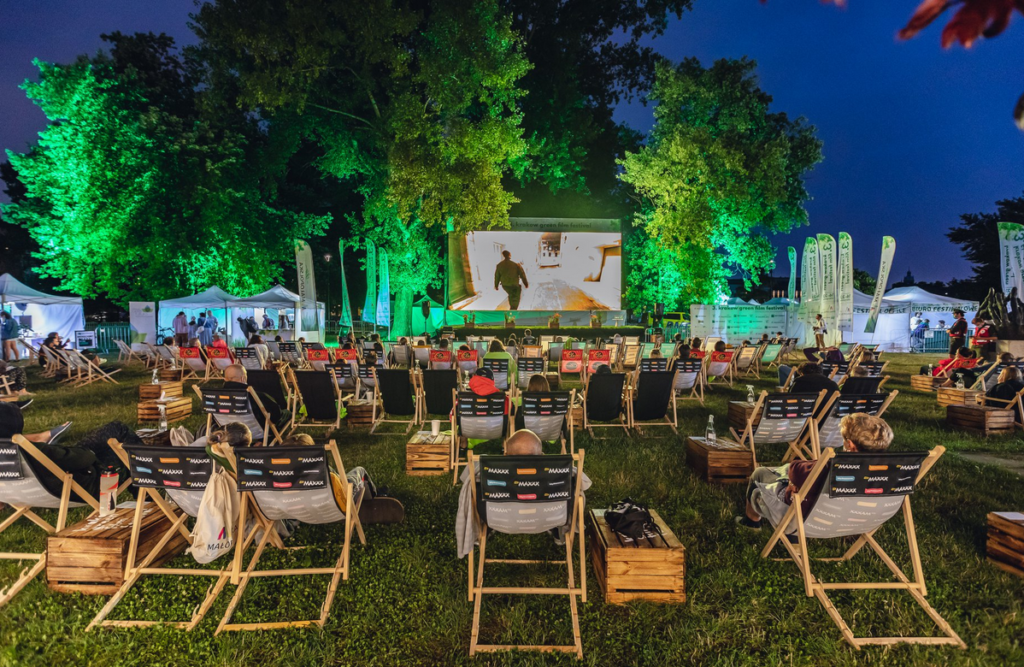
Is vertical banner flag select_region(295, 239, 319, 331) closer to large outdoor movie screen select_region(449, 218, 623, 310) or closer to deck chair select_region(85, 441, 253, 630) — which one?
large outdoor movie screen select_region(449, 218, 623, 310)

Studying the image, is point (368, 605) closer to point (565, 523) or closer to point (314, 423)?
point (565, 523)

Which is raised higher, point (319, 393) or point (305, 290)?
point (305, 290)

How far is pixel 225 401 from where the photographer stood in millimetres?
5230

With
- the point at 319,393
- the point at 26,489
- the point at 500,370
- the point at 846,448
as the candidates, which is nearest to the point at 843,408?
the point at 846,448

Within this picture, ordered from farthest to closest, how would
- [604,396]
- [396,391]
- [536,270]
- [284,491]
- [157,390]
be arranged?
[536,270], [157,390], [396,391], [604,396], [284,491]

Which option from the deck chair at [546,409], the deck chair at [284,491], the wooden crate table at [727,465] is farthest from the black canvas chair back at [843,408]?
the deck chair at [284,491]

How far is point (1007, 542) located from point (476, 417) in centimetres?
418

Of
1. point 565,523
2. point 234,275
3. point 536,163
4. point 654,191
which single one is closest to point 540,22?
point 536,163

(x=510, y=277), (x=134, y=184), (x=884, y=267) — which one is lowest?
(x=884, y=267)

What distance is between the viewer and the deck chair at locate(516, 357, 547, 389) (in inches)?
364

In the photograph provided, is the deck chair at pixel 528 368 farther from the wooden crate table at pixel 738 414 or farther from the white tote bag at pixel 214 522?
the white tote bag at pixel 214 522

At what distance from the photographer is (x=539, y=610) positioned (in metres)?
2.81

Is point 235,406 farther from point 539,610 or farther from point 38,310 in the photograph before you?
point 38,310

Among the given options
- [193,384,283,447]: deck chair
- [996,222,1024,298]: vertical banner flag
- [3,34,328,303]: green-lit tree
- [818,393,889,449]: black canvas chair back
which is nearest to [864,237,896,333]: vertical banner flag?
[996,222,1024,298]: vertical banner flag
